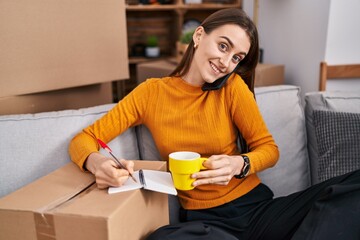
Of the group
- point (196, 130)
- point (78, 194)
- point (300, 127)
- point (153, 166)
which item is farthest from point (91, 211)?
point (300, 127)

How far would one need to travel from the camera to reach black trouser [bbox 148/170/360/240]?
83 cm

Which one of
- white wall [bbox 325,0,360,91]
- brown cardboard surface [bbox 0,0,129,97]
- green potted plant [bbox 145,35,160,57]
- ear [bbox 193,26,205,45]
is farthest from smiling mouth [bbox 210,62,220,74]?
green potted plant [bbox 145,35,160,57]

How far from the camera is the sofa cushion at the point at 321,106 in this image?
51.3 inches

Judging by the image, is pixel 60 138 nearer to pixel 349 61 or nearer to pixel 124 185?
pixel 124 185

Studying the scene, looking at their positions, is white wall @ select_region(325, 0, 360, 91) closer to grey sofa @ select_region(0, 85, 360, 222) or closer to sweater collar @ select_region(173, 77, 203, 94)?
grey sofa @ select_region(0, 85, 360, 222)

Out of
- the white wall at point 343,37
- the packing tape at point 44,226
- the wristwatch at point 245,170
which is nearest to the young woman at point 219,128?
the wristwatch at point 245,170

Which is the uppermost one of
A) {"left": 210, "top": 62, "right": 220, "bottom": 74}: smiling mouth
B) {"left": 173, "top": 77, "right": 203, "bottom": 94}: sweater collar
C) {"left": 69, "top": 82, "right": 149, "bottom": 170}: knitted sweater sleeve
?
{"left": 210, "top": 62, "right": 220, "bottom": 74}: smiling mouth

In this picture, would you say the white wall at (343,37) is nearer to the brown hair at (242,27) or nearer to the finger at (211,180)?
the brown hair at (242,27)

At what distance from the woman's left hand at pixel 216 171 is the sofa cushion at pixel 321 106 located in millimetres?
500

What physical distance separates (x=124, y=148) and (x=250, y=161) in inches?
17.4

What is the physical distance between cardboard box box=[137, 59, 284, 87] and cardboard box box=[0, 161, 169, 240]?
1.36 meters

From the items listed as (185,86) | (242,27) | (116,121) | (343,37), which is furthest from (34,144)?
(343,37)

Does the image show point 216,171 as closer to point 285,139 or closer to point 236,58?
point 236,58

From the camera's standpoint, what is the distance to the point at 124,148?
4.00ft
